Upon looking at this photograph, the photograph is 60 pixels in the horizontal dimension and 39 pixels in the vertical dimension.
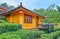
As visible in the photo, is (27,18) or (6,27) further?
(27,18)

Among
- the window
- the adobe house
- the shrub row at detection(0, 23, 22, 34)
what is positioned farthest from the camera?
the window

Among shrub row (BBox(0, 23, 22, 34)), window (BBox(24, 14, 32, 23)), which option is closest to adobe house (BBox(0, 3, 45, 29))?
window (BBox(24, 14, 32, 23))

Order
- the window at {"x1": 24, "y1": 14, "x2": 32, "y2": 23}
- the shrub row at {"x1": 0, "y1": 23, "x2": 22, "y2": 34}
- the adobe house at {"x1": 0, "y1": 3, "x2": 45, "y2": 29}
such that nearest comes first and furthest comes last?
1. the shrub row at {"x1": 0, "y1": 23, "x2": 22, "y2": 34}
2. the adobe house at {"x1": 0, "y1": 3, "x2": 45, "y2": 29}
3. the window at {"x1": 24, "y1": 14, "x2": 32, "y2": 23}

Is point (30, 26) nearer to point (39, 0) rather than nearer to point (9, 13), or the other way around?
point (9, 13)

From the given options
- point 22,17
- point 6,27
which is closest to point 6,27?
point 6,27

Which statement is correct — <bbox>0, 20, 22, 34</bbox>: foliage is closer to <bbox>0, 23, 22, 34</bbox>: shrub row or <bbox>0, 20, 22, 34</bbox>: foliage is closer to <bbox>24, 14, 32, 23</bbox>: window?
<bbox>0, 23, 22, 34</bbox>: shrub row

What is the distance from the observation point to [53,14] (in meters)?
56.2

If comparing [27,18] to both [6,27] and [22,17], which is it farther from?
[6,27]

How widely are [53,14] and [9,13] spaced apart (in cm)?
2933

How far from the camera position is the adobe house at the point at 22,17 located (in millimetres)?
28109

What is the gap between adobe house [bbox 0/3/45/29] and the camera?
28.1 meters

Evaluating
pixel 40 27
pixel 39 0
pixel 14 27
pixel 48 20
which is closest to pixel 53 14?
pixel 48 20

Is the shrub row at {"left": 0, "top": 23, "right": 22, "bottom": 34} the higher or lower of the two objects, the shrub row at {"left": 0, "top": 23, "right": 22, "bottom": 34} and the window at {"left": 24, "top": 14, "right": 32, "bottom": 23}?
the lower

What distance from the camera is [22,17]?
93.6 ft
